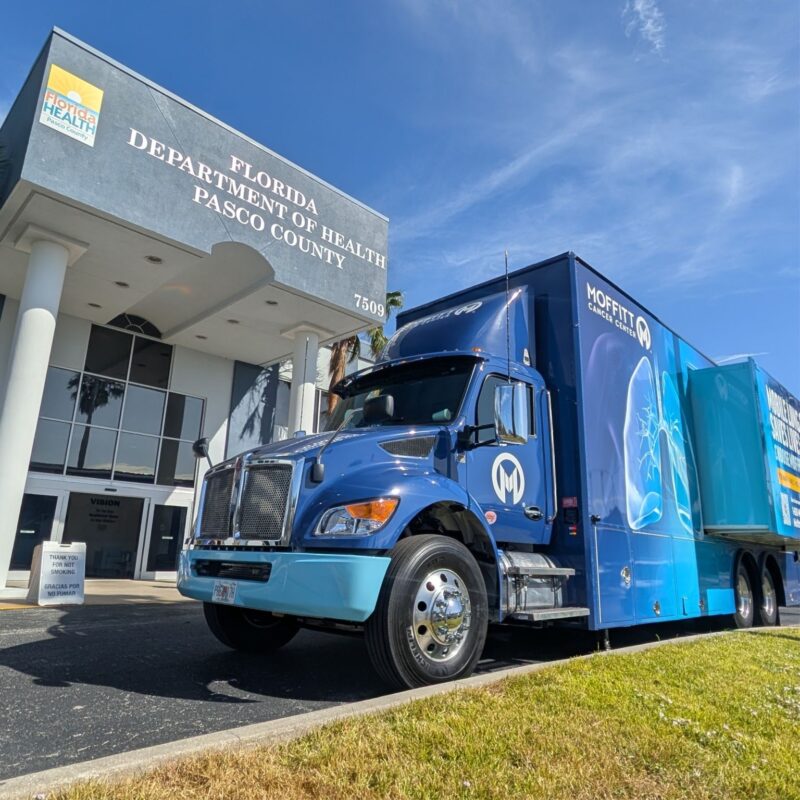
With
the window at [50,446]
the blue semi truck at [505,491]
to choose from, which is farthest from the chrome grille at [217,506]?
the window at [50,446]

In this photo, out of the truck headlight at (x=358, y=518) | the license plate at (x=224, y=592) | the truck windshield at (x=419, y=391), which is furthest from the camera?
the truck windshield at (x=419, y=391)

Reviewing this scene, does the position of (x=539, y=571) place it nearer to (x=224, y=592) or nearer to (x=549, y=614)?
(x=549, y=614)

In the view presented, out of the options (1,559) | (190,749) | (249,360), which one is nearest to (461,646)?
(190,749)

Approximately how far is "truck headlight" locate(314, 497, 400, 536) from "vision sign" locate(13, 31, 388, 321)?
9.46 m

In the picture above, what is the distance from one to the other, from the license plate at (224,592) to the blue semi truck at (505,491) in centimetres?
2

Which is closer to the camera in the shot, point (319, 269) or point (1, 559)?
point (1, 559)

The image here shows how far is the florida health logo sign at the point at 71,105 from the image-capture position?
10.6 m

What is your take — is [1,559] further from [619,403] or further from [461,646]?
[619,403]

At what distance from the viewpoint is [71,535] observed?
14.9 m

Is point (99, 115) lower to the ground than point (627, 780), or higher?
higher

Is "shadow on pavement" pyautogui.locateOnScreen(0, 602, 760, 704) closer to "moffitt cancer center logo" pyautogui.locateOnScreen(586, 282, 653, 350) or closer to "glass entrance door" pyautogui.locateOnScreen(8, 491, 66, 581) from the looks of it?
"moffitt cancer center logo" pyautogui.locateOnScreen(586, 282, 653, 350)

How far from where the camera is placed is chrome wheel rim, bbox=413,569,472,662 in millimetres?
4258

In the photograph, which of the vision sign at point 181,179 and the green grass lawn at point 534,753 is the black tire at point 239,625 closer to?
the green grass lawn at point 534,753

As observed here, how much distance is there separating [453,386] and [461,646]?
2.21 m
